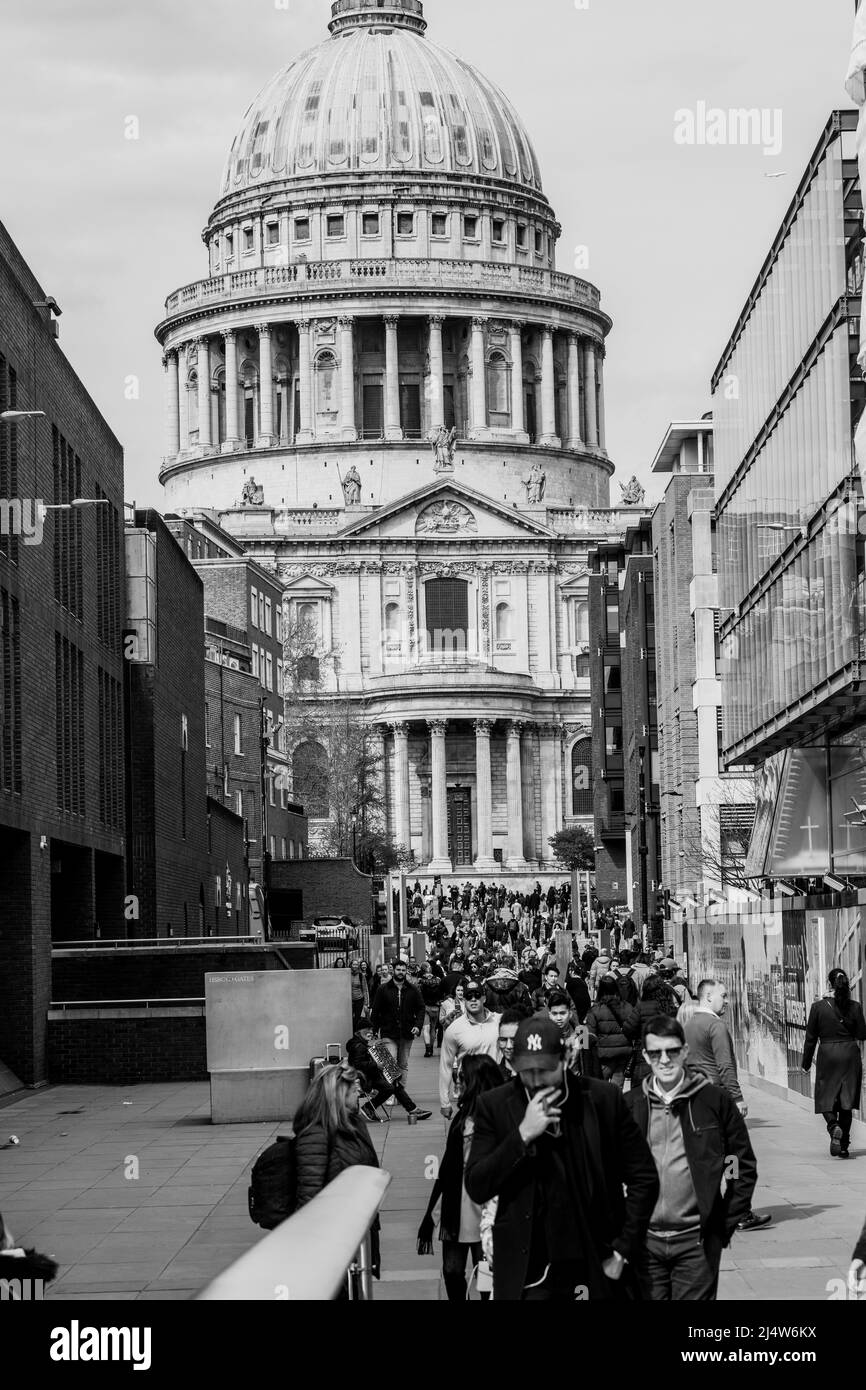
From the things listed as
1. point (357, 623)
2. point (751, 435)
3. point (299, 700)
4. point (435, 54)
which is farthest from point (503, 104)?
point (751, 435)

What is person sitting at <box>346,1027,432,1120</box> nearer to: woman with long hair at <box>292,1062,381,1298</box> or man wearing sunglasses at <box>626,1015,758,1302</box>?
woman with long hair at <box>292,1062,381,1298</box>

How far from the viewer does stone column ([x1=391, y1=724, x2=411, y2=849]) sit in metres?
142

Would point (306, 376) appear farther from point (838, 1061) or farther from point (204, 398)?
point (838, 1061)

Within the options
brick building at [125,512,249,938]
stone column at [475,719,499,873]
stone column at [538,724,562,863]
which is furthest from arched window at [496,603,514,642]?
brick building at [125,512,249,938]

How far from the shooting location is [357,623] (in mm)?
148625

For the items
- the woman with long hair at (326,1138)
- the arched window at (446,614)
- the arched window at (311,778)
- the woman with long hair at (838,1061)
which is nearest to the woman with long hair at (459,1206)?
the woman with long hair at (326,1138)

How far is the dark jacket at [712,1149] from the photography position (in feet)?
35.2

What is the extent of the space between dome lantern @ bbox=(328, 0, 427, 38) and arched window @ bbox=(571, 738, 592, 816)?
2356 inches

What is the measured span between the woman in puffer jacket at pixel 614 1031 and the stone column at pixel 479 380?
14253cm

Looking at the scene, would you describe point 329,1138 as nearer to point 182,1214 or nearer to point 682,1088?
point 682,1088

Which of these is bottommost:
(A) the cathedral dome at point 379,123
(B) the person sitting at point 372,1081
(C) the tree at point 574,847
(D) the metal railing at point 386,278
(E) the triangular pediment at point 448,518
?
(B) the person sitting at point 372,1081

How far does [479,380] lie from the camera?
163625 millimetres

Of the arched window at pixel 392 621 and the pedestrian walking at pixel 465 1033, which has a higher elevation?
the arched window at pixel 392 621

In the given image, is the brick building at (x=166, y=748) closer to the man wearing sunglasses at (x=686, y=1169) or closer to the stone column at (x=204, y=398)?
the man wearing sunglasses at (x=686, y=1169)
